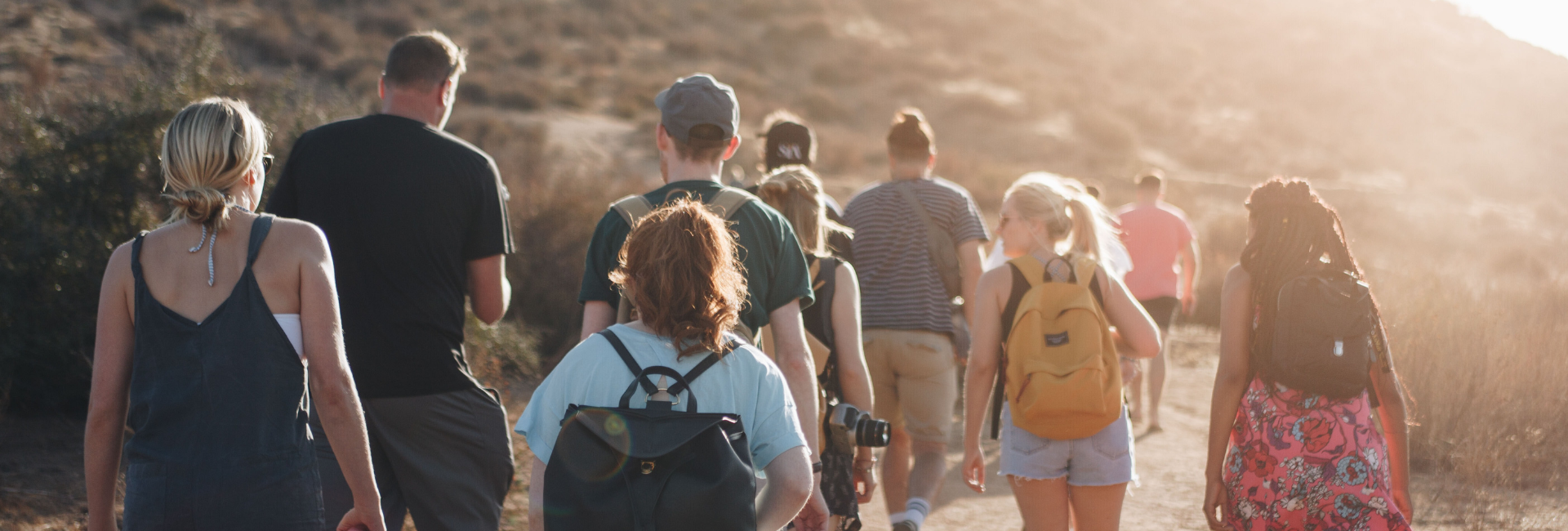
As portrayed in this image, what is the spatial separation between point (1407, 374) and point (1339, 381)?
4711 millimetres

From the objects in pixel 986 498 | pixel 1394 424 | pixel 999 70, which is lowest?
pixel 986 498

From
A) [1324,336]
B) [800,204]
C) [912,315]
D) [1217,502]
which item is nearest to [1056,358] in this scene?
[1217,502]

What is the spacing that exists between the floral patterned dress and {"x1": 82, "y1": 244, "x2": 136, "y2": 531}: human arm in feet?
9.57

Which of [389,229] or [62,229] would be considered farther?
[62,229]

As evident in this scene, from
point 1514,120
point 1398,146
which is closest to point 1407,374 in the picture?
point 1398,146

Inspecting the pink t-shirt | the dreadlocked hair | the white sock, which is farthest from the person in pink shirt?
the dreadlocked hair

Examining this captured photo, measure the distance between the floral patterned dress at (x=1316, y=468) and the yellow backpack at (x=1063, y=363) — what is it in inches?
17.7

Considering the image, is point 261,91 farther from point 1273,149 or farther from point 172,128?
point 1273,149

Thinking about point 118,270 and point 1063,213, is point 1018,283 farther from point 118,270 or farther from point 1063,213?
point 118,270

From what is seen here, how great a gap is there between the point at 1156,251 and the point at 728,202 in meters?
5.66

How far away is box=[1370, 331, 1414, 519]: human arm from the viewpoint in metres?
3.04

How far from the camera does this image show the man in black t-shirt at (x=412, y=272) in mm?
2969

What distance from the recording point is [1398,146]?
39594 millimetres

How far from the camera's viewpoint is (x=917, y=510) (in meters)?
4.36
